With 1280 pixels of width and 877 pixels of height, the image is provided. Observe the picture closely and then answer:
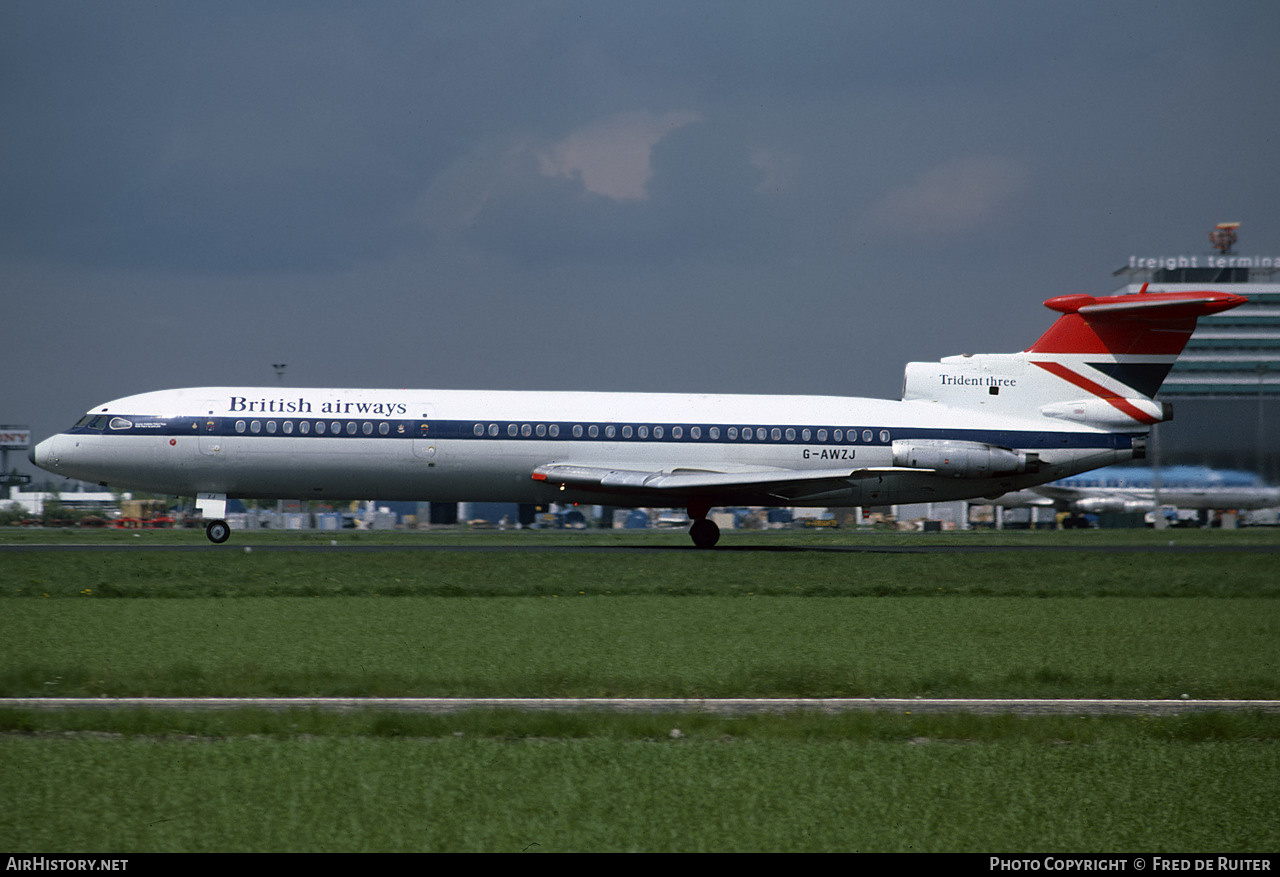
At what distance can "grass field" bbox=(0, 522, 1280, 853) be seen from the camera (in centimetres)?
614

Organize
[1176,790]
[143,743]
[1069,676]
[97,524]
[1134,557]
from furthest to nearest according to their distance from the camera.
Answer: [97,524] → [1134,557] → [1069,676] → [143,743] → [1176,790]

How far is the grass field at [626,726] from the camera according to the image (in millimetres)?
6145

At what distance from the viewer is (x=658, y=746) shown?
7.99m

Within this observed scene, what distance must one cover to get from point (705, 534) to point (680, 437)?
3.46m

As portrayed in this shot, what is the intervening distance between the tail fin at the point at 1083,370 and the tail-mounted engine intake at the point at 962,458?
1514mm

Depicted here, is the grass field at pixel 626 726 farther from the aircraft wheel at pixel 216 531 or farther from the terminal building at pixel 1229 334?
the terminal building at pixel 1229 334

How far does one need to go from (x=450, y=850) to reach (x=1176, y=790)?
4.32 metres

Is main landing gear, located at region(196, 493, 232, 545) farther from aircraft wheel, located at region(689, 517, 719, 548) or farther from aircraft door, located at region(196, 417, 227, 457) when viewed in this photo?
aircraft wheel, located at region(689, 517, 719, 548)

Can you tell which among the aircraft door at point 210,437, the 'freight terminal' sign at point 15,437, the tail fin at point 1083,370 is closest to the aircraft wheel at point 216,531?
the aircraft door at point 210,437

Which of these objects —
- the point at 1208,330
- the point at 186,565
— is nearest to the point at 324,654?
the point at 186,565

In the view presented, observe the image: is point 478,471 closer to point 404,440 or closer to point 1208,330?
point 404,440

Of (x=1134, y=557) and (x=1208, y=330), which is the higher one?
(x=1208, y=330)

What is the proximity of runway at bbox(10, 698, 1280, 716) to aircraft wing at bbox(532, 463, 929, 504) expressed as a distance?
813 inches

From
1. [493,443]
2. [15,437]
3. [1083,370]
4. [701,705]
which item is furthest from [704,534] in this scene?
[15,437]
